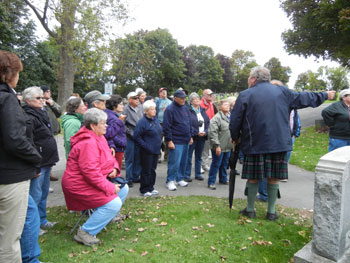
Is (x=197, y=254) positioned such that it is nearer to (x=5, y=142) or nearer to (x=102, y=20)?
(x=5, y=142)

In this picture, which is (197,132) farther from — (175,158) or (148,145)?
(148,145)

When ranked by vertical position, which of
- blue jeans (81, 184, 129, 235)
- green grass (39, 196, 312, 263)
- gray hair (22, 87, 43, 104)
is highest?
gray hair (22, 87, 43, 104)

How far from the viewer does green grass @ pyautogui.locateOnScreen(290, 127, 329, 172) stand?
31.8ft

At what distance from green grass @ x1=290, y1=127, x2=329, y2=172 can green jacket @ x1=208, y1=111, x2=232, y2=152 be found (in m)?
3.97

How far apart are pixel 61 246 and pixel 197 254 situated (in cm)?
186

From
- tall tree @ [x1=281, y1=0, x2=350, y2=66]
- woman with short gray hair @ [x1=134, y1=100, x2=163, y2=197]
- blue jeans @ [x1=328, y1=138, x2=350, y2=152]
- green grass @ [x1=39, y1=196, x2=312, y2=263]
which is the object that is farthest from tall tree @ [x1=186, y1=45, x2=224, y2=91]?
green grass @ [x1=39, y1=196, x2=312, y2=263]

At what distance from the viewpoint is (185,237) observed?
13.4 ft

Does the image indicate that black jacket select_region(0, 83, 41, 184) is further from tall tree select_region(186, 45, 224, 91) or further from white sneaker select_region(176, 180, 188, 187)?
tall tree select_region(186, 45, 224, 91)

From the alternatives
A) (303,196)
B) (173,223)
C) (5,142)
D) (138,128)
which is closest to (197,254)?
(173,223)

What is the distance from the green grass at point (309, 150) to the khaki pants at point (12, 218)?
8.56 metres

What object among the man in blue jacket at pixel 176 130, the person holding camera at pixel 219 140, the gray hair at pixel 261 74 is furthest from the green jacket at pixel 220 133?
the gray hair at pixel 261 74

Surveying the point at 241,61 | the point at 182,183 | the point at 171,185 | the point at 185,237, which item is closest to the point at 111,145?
the point at 171,185

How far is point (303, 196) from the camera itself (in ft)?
20.7

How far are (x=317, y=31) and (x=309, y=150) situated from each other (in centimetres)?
928
